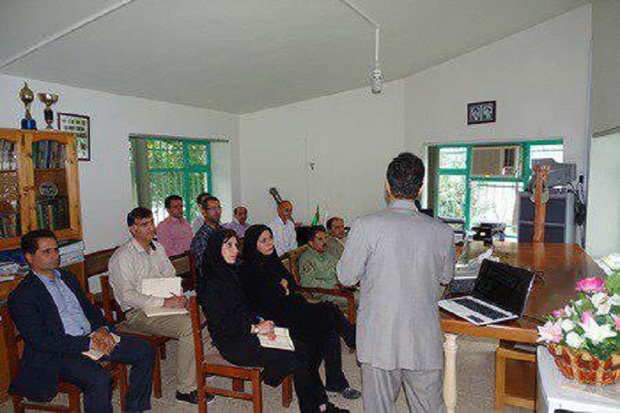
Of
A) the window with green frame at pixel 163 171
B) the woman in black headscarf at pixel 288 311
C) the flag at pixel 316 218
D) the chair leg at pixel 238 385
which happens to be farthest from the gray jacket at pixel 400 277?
the flag at pixel 316 218

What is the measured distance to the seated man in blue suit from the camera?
2.35 metres

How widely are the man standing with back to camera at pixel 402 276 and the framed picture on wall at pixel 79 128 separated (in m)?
3.37

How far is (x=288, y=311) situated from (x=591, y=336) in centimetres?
190

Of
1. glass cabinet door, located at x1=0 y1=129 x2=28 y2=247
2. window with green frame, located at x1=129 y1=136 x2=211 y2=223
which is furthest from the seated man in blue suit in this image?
window with green frame, located at x1=129 y1=136 x2=211 y2=223

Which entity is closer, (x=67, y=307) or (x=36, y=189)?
(x=67, y=307)

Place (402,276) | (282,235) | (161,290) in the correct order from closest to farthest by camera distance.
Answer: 1. (402,276)
2. (161,290)
3. (282,235)

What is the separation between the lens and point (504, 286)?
7.65ft

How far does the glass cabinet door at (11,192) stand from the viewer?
10.8 feet

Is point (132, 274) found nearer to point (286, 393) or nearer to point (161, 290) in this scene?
point (161, 290)

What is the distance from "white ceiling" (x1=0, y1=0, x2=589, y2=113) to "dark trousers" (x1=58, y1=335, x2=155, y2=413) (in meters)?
2.16

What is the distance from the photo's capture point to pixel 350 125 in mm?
6625

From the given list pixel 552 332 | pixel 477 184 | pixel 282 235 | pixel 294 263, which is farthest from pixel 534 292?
pixel 477 184

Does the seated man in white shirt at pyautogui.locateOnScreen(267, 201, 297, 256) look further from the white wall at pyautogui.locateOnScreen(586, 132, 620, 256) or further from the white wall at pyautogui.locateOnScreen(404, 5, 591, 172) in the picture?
the white wall at pyautogui.locateOnScreen(586, 132, 620, 256)

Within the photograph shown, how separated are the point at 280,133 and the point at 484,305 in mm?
5066
